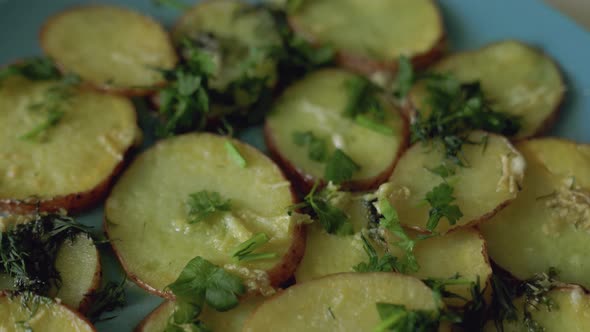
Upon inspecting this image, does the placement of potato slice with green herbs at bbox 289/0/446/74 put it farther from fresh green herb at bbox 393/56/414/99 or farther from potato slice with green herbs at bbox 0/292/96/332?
potato slice with green herbs at bbox 0/292/96/332

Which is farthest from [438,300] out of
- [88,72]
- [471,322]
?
[88,72]

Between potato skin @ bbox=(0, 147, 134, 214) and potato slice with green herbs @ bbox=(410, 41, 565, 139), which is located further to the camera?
potato slice with green herbs @ bbox=(410, 41, 565, 139)

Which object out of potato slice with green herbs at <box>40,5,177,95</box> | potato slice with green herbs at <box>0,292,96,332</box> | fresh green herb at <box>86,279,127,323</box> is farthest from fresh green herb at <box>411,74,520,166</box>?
potato slice with green herbs at <box>0,292,96,332</box>

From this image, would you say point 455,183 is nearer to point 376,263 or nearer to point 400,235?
point 400,235

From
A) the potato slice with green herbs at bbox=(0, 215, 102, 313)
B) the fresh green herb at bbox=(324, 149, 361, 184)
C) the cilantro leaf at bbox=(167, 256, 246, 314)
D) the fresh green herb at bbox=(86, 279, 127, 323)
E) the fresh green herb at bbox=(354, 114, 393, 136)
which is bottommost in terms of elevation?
the fresh green herb at bbox=(86, 279, 127, 323)

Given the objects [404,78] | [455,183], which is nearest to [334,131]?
[404,78]

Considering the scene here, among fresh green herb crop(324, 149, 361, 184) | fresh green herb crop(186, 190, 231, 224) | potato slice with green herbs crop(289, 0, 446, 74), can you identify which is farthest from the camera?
potato slice with green herbs crop(289, 0, 446, 74)

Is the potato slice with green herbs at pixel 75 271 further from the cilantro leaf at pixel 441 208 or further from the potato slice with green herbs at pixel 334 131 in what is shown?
the cilantro leaf at pixel 441 208
